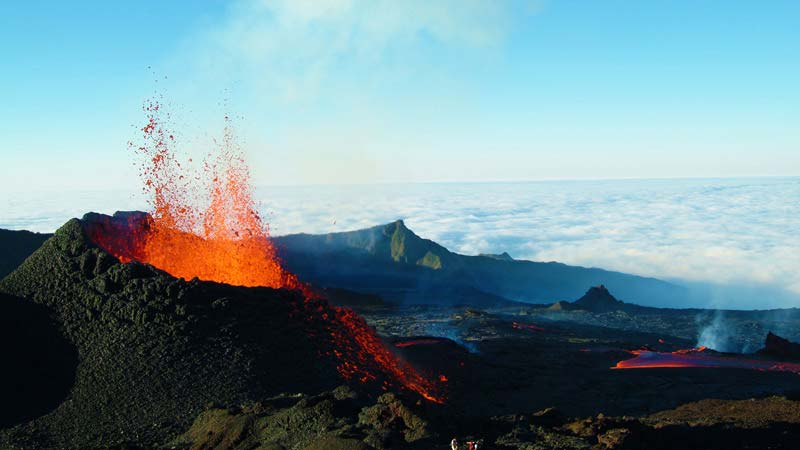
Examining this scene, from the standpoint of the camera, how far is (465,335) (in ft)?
150

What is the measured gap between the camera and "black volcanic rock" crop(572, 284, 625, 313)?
69.1m

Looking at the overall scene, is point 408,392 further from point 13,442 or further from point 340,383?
point 13,442

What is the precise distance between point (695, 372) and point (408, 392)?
59.4ft

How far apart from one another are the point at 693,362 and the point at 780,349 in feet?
30.2

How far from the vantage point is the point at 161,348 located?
77.5ft

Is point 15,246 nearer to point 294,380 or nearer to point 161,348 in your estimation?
point 161,348

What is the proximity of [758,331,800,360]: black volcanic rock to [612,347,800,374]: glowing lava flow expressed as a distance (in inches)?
85.9

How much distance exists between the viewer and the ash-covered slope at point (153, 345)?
2125 centimetres

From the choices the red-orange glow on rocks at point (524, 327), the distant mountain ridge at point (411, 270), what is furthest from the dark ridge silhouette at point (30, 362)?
the distant mountain ridge at point (411, 270)

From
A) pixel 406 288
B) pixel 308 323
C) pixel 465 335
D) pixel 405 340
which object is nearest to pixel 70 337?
pixel 308 323

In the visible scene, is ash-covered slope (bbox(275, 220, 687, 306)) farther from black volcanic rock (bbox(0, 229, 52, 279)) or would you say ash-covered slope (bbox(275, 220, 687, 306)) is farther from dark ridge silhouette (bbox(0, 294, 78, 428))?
dark ridge silhouette (bbox(0, 294, 78, 428))

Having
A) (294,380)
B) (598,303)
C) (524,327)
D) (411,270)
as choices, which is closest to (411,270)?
(411,270)

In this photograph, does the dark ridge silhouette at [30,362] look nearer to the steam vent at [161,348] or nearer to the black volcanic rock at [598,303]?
the steam vent at [161,348]

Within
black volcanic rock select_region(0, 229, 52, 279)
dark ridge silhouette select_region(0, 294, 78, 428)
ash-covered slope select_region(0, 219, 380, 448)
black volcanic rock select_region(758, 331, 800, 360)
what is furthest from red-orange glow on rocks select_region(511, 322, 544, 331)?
black volcanic rock select_region(0, 229, 52, 279)
